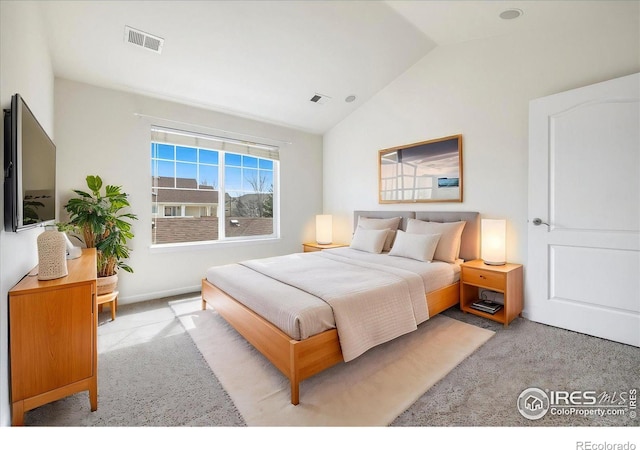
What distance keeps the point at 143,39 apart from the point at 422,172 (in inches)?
130

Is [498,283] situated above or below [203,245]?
below

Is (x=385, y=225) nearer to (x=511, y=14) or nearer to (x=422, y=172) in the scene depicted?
(x=422, y=172)

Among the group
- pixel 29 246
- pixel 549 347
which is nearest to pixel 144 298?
pixel 29 246

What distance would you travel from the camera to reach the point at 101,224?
276 cm

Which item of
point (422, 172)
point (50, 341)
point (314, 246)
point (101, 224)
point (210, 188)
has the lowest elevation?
point (50, 341)

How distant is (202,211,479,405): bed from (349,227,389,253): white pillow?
1 centimetres

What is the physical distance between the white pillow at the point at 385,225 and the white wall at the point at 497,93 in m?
0.29

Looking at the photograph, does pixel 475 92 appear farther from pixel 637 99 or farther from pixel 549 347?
pixel 549 347

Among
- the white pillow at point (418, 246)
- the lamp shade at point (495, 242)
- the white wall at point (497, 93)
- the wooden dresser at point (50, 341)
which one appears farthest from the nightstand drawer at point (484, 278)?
the wooden dresser at point (50, 341)

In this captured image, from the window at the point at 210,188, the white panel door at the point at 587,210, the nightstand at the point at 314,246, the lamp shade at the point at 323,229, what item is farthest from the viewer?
the lamp shade at the point at 323,229

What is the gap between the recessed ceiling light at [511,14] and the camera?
2.58m

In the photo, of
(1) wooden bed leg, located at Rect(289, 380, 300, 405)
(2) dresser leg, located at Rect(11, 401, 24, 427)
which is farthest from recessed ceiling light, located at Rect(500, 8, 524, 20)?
(2) dresser leg, located at Rect(11, 401, 24, 427)

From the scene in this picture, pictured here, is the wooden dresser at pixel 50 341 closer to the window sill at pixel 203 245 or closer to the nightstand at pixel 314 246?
the window sill at pixel 203 245

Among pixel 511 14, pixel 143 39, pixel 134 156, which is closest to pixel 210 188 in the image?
pixel 134 156
